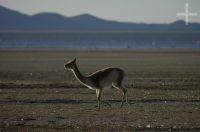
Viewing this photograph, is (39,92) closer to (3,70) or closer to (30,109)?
(30,109)

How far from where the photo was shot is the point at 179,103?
81.1ft

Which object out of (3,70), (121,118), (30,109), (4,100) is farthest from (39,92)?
(3,70)

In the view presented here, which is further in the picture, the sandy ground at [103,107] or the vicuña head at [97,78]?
the vicuña head at [97,78]

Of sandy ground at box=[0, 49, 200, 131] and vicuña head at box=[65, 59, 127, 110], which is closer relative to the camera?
sandy ground at box=[0, 49, 200, 131]

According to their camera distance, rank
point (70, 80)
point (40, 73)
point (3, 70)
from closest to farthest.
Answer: point (70, 80) < point (40, 73) < point (3, 70)

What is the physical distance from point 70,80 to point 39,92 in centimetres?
784

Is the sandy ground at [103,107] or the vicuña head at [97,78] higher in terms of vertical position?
the vicuña head at [97,78]

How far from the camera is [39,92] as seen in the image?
29.0 metres

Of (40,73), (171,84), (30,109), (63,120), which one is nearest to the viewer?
(63,120)

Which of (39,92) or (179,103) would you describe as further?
(39,92)

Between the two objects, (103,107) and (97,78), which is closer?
(97,78)

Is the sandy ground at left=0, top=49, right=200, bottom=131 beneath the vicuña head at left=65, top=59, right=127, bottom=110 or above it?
beneath

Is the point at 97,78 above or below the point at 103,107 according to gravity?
above

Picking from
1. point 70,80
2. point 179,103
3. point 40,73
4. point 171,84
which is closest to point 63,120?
point 179,103
